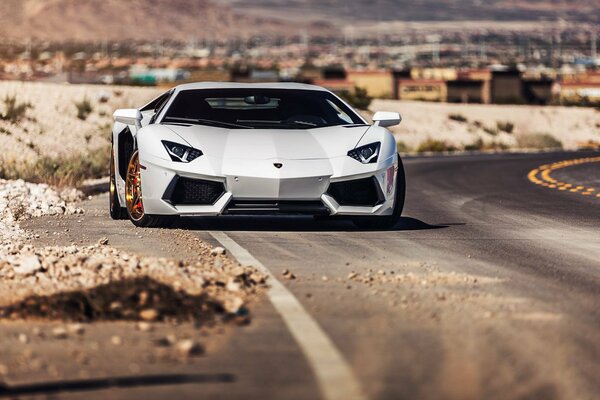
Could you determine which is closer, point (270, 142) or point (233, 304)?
point (233, 304)

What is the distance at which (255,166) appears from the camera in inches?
487

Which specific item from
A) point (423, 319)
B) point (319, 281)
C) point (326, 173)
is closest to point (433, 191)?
point (326, 173)

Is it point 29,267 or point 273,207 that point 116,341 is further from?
point 273,207

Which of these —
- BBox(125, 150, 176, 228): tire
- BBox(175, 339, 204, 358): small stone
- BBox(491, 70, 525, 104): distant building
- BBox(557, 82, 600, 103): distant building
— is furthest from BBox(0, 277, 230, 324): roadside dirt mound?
BBox(557, 82, 600, 103): distant building

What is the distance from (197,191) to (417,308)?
14.6 feet

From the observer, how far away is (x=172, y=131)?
501 inches

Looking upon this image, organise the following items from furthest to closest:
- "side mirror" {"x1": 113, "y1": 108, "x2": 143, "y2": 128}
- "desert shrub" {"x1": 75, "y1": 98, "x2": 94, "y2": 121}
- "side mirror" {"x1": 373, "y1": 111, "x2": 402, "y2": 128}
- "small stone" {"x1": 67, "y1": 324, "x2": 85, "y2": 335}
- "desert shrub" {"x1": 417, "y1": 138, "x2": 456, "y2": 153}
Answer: "desert shrub" {"x1": 417, "y1": 138, "x2": 456, "y2": 153} < "desert shrub" {"x1": 75, "y1": 98, "x2": 94, "y2": 121} < "side mirror" {"x1": 373, "y1": 111, "x2": 402, "y2": 128} < "side mirror" {"x1": 113, "y1": 108, "x2": 143, "y2": 128} < "small stone" {"x1": 67, "y1": 324, "x2": 85, "y2": 335}

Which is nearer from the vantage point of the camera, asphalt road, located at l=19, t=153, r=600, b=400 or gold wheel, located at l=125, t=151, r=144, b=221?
asphalt road, located at l=19, t=153, r=600, b=400

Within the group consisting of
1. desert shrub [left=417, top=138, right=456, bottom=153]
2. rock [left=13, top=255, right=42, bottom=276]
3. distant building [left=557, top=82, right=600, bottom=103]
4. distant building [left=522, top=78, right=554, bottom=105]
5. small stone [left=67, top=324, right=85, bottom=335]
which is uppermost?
small stone [left=67, top=324, right=85, bottom=335]

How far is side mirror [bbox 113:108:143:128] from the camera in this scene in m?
13.4

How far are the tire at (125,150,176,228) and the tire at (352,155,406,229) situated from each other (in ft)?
6.23

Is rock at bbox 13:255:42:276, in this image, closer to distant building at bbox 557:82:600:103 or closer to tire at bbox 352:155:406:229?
tire at bbox 352:155:406:229

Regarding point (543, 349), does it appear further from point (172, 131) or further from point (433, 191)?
point (433, 191)

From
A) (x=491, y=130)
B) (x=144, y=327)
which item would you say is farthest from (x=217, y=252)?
(x=491, y=130)
